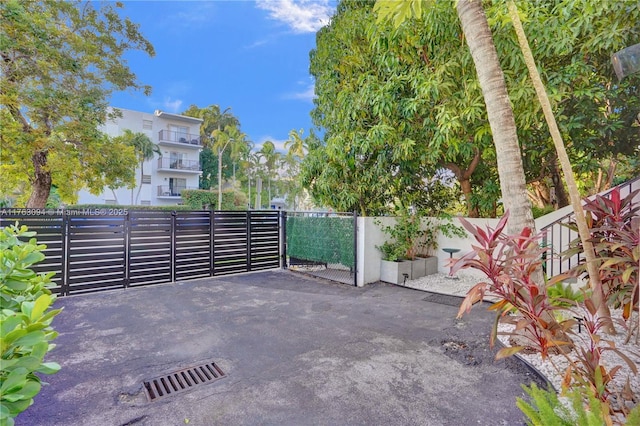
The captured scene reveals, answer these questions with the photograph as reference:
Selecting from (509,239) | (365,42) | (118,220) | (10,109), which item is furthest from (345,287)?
(10,109)

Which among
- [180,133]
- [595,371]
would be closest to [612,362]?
[595,371]

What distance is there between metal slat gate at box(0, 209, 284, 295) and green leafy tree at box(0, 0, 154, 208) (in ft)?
11.0

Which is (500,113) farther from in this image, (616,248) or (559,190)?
(559,190)

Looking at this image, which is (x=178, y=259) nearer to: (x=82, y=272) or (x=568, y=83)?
(x=82, y=272)

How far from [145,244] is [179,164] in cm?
2040

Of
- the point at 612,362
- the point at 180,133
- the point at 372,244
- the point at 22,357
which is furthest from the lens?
the point at 180,133

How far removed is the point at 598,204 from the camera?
3.10 meters

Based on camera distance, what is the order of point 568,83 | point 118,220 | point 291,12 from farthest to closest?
point 291,12 → point 118,220 → point 568,83

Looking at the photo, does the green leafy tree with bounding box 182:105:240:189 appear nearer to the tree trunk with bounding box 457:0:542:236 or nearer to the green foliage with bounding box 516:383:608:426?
the tree trunk with bounding box 457:0:542:236

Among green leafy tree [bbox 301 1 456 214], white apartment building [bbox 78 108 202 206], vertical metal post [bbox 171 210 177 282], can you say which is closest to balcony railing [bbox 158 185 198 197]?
white apartment building [bbox 78 108 202 206]

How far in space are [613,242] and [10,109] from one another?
11.3 meters

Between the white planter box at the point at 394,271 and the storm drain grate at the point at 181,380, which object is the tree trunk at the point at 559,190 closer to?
the white planter box at the point at 394,271

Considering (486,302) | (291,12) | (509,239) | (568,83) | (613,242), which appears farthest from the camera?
(291,12)

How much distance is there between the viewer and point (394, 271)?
609cm
